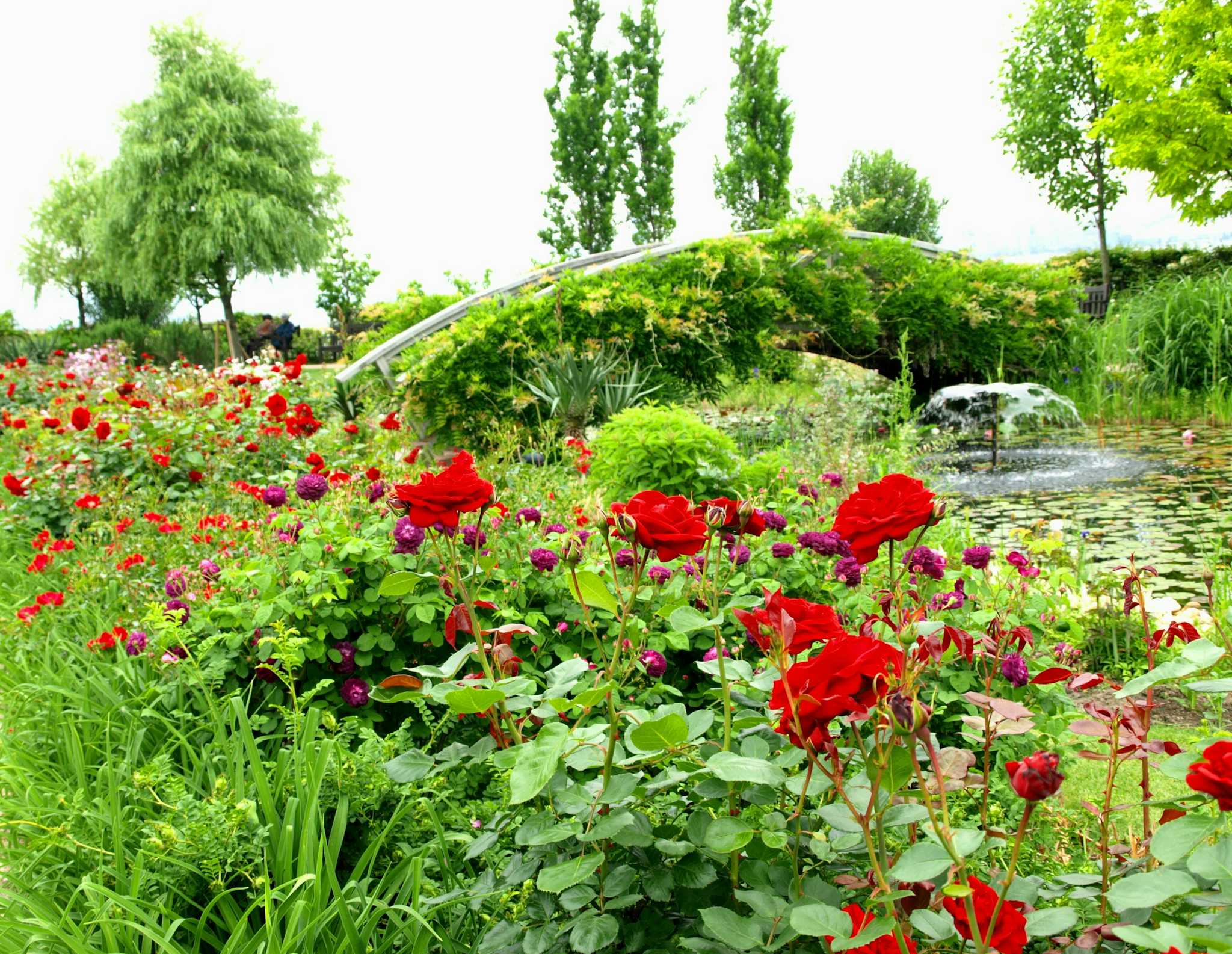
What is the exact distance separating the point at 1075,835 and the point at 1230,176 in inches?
705

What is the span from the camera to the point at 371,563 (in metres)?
2.38

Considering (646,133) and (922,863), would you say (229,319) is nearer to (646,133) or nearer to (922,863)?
(646,133)

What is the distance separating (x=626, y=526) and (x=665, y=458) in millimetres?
3337

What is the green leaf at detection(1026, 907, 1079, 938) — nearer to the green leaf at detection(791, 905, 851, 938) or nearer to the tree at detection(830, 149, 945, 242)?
the green leaf at detection(791, 905, 851, 938)

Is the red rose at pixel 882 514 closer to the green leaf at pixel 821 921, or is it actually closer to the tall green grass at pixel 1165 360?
the green leaf at pixel 821 921

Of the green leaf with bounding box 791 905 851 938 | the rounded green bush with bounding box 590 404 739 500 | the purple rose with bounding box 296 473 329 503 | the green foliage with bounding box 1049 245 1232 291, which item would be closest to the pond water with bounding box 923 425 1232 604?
the rounded green bush with bounding box 590 404 739 500

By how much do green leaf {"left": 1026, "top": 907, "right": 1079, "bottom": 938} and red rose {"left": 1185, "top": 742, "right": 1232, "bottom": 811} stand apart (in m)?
0.18

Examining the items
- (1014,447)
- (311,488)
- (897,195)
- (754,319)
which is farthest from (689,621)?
(897,195)

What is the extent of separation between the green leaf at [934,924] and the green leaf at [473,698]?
1.76ft

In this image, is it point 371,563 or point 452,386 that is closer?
point 371,563

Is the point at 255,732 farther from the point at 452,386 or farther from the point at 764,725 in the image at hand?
the point at 452,386

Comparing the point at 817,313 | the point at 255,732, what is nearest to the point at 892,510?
the point at 255,732

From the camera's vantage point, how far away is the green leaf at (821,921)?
799 millimetres

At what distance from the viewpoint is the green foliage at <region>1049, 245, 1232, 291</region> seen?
19.0m
